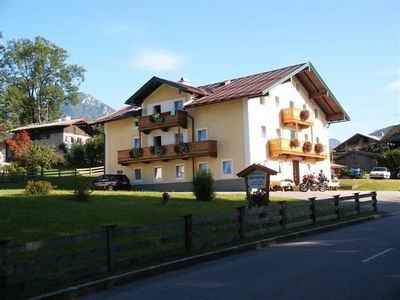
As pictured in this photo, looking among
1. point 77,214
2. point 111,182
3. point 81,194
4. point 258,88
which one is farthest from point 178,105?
point 77,214

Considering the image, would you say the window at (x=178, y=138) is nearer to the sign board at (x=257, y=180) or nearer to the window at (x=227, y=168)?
the window at (x=227, y=168)

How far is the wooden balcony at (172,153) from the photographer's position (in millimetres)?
39188

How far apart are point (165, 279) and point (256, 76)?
3624 centimetres

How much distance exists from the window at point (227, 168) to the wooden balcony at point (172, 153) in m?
1.00

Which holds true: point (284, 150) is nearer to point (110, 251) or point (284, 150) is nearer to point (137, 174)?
point (137, 174)

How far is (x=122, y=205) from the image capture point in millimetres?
19625

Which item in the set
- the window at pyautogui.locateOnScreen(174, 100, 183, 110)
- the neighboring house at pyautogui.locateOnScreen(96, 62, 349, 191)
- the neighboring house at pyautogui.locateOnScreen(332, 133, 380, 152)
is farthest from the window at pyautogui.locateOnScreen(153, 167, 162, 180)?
the neighboring house at pyautogui.locateOnScreen(332, 133, 380, 152)

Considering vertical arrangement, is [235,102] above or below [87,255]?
above

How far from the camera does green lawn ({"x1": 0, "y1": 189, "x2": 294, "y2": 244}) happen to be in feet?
43.3

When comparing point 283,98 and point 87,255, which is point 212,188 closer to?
point 87,255

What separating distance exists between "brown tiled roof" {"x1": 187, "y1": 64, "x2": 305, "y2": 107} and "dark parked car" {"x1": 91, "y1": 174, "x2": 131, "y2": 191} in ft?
27.2

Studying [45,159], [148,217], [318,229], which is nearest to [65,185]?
[45,159]

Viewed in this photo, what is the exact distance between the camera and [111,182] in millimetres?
40500

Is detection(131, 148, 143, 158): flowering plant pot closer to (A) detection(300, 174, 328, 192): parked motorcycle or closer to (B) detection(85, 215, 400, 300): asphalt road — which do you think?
(A) detection(300, 174, 328, 192): parked motorcycle
